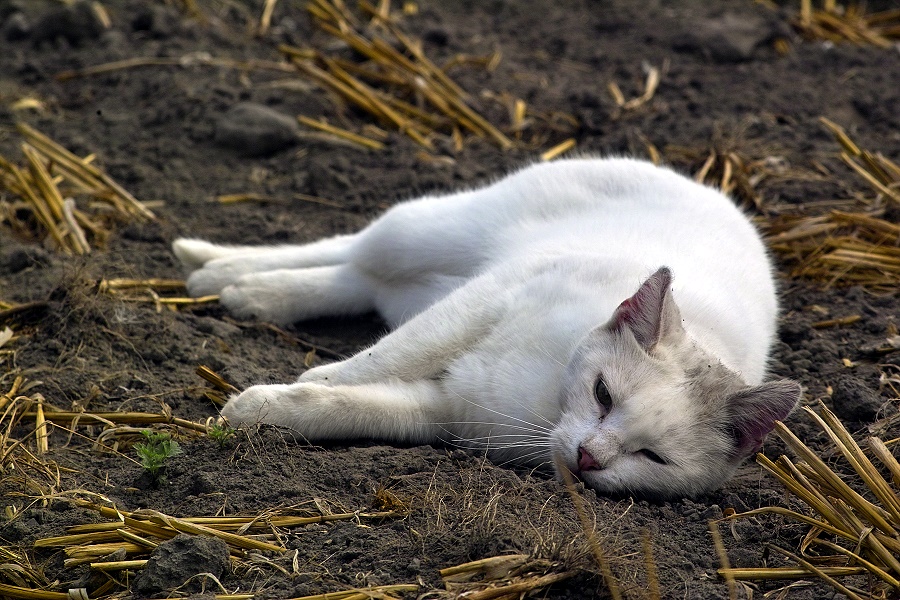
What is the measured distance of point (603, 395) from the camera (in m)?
3.09

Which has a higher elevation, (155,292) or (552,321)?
(552,321)

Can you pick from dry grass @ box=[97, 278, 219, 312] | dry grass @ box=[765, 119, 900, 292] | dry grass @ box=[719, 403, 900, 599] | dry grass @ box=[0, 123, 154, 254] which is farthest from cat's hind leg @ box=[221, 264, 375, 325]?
dry grass @ box=[765, 119, 900, 292]

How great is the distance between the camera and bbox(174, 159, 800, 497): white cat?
3.06m

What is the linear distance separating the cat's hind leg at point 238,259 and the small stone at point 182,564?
1954 millimetres

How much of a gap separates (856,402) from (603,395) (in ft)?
3.86

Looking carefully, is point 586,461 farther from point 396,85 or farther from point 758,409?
point 396,85

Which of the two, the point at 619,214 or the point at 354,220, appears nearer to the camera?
the point at 619,214

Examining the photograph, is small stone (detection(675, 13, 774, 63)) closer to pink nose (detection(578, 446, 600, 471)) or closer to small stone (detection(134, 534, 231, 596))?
pink nose (detection(578, 446, 600, 471))

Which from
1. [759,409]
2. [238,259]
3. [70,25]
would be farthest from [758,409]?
[70,25]

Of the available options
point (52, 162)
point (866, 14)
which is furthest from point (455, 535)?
point (866, 14)

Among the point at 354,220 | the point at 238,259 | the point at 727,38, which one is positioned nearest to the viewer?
the point at 238,259

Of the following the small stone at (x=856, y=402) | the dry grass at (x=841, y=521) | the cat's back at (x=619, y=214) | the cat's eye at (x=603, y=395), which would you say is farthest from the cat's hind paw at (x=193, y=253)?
the small stone at (x=856, y=402)

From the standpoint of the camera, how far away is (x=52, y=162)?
16.5 ft

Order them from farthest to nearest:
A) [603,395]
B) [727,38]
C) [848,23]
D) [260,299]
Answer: [848,23] → [727,38] → [260,299] → [603,395]
